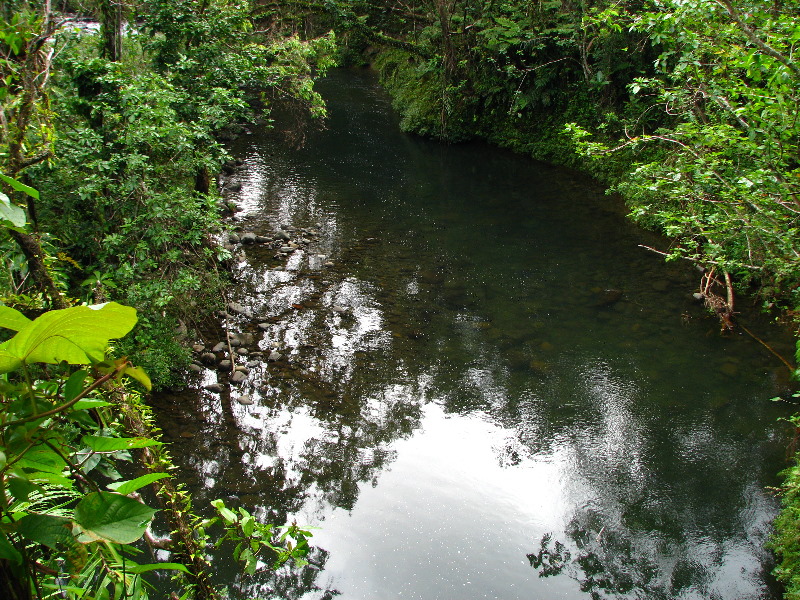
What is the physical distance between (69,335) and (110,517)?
13.6 inches

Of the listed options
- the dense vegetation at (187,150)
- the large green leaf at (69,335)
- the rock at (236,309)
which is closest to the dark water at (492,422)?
the rock at (236,309)

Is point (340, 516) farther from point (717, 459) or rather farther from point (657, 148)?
point (657, 148)

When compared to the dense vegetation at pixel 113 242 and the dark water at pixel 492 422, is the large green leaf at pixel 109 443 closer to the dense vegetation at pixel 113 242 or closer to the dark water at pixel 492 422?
the dense vegetation at pixel 113 242

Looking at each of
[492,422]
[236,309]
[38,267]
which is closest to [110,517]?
[38,267]

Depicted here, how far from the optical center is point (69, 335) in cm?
85

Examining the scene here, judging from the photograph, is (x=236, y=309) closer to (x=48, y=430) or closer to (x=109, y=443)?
(x=109, y=443)

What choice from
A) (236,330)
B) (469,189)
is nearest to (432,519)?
(236,330)

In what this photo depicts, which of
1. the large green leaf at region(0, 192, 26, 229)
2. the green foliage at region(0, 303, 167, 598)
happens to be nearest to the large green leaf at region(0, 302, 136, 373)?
the green foliage at region(0, 303, 167, 598)

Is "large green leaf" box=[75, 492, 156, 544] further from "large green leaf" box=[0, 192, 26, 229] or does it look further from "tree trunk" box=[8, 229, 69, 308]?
"tree trunk" box=[8, 229, 69, 308]

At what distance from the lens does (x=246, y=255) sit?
9.79m

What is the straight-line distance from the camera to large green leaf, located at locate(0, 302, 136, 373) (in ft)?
2.71

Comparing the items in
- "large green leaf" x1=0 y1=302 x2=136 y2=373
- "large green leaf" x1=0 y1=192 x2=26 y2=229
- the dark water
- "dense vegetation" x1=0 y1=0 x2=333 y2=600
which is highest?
"large green leaf" x1=0 y1=192 x2=26 y2=229

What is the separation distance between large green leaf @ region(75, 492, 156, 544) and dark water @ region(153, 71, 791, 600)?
13.6 ft

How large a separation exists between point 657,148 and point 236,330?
411 inches
